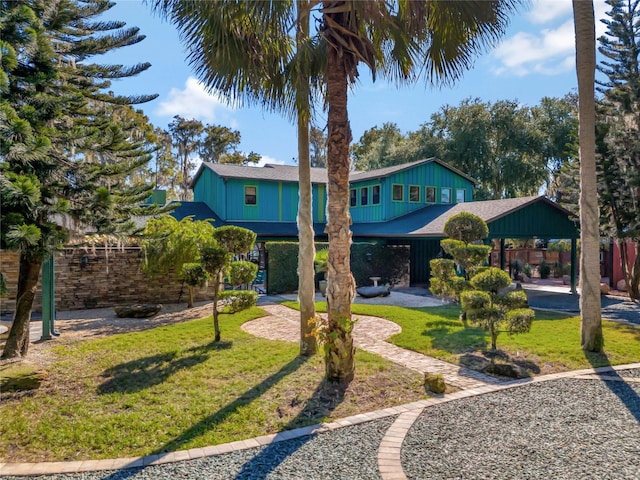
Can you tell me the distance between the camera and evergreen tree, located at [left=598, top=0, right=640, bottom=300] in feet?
48.1

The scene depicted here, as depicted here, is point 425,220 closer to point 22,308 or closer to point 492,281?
point 492,281

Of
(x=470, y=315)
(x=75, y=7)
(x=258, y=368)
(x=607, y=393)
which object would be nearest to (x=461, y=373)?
(x=470, y=315)

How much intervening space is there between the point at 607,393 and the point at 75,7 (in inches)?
432

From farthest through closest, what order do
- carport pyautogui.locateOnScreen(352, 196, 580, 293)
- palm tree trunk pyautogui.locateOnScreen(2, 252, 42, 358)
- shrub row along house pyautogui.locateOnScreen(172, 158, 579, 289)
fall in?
shrub row along house pyautogui.locateOnScreen(172, 158, 579, 289) → carport pyautogui.locateOnScreen(352, 196, 580, 293) → palm tree trunk pyautogui.locateOnScreen(2, 252, 42, 358)

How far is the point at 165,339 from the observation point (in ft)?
29.7

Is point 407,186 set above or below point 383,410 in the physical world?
above

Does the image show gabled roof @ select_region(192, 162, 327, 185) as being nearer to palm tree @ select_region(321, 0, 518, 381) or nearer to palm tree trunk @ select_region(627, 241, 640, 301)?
palm tree trunk @ select_region(627, 241, 640, 301)

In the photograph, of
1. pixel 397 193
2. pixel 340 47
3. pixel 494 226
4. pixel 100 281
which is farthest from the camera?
pixel 397 193

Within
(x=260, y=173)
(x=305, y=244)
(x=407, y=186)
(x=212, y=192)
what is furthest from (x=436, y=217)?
(x=305, y=244)

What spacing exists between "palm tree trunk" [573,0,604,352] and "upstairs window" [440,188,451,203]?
1448 cm

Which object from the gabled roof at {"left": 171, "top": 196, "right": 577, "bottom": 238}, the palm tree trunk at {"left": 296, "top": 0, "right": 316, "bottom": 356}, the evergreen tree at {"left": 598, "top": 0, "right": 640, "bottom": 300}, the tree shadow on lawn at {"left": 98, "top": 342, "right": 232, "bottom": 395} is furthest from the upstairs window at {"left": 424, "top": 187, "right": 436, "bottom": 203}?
the tree shadow on lawn at {"left": 98, "top": 342, "right": 232, "bottom": 395}

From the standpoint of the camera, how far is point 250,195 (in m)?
21.4

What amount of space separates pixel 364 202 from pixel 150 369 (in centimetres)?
1694

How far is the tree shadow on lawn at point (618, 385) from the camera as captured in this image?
17.7 ft
